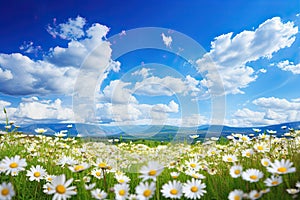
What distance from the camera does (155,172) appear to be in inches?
93.6

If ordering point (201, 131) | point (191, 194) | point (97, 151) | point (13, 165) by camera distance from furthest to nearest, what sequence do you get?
point (201, 131)
point (97, 151)
point (13, 165)
point (191, 194)

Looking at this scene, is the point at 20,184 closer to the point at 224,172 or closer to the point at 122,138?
the point at 224,172

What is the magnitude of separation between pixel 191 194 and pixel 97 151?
8.93ft

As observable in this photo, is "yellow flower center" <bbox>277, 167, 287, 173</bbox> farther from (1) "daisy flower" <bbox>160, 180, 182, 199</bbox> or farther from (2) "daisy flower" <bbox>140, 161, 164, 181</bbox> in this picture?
(2) "daisy flower" <bbox>140, 161, 164, 181</bbox>

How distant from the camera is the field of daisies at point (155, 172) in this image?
8.14 feet

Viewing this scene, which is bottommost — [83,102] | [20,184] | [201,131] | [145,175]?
[20,184]

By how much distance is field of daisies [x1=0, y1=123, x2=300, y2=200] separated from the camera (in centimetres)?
248

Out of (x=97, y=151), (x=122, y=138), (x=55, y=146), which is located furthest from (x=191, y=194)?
(x=122, y=138)

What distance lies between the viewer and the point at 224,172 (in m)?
4.03

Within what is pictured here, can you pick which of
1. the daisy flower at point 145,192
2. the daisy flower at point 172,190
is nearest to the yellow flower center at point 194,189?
the daisy flower at point 172,190

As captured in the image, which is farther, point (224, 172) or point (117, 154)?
point (117, 154)

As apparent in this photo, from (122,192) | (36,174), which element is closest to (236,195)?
(122,192)

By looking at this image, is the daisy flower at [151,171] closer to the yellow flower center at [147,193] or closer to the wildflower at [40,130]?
the yellow flower center at [147,193]

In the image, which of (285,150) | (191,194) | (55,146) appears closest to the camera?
(191,194)
